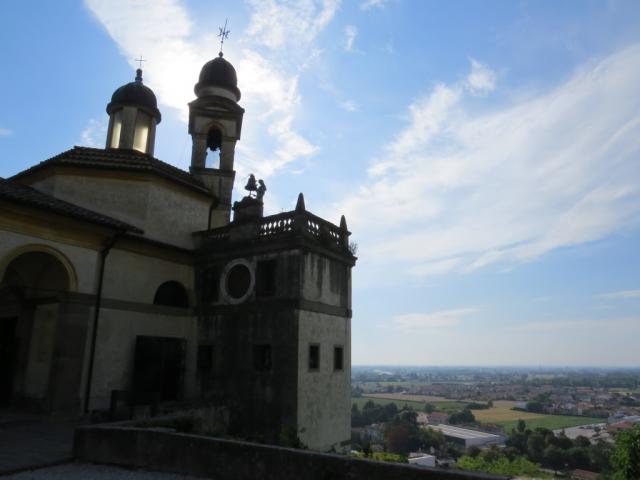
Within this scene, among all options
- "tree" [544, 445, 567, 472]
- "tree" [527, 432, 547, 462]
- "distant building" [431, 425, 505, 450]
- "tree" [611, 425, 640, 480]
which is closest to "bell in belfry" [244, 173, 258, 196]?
"tree" [611, 425, 640, 480]

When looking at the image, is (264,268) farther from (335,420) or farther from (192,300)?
(335,420)

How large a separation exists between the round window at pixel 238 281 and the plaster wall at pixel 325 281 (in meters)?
2.48

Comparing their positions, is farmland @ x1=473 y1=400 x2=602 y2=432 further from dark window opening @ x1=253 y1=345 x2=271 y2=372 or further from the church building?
dark window opening @ x1=253 y1=345 x2=271 y2=372

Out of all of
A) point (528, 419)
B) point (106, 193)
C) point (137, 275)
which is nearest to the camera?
point (137, 275)

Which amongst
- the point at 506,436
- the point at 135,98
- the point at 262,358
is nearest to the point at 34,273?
the point at 262,358

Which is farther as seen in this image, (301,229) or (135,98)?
(135,98)

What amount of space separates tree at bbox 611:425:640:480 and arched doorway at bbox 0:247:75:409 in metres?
24.1

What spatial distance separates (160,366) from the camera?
642 inches

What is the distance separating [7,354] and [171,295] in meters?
6.00

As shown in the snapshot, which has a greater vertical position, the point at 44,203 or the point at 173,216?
the point at 173,216

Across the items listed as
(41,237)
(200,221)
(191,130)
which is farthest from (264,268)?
(191,130)

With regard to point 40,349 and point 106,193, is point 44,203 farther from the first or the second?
point 40,349

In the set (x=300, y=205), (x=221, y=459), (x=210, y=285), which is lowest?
(x=221, y=459)

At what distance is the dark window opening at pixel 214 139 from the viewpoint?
23.4m
